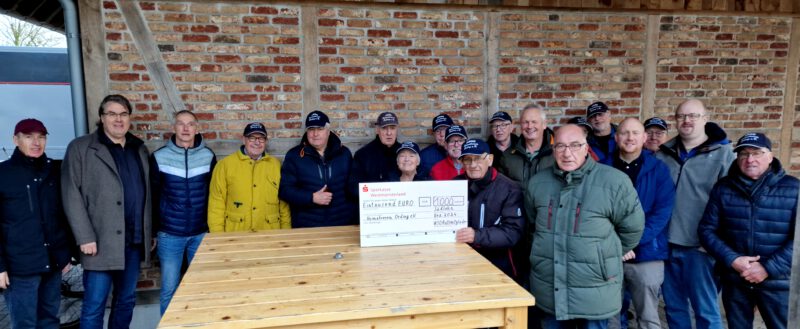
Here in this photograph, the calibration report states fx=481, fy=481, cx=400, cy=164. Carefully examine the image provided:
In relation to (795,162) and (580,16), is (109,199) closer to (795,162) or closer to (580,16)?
(580,16)

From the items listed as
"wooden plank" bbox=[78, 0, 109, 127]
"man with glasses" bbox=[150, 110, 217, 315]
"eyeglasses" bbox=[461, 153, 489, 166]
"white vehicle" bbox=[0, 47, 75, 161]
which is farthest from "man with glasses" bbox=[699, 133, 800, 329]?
"white vehicle" bbox=[0, 47, 75, 161]

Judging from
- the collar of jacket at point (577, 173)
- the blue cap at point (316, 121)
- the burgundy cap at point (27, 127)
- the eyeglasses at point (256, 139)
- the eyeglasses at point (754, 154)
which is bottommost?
the collar of jacket at point (577, 173)

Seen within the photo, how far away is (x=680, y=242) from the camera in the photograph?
3150 mm

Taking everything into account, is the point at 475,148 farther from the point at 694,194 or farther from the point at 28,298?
the point at 28,298

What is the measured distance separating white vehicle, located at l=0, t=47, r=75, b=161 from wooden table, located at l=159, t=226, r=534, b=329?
13.5ft

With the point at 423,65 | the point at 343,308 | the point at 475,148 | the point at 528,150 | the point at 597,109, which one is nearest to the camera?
the point at 343,308

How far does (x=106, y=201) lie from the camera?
3145mm

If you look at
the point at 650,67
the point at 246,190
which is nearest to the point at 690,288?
the point at 650,67

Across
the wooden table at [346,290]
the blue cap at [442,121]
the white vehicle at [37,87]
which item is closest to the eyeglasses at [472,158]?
the wooden table at [346,290]

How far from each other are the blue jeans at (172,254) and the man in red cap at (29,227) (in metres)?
0.60

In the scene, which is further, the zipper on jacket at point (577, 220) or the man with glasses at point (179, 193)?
the man with glasses at point (179, 193)

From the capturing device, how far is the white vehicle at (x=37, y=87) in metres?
5.46

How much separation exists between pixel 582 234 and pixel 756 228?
1.09m

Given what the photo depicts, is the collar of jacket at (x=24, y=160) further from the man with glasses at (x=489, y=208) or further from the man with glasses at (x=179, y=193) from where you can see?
the man with glasses at (x=489, y=208)
